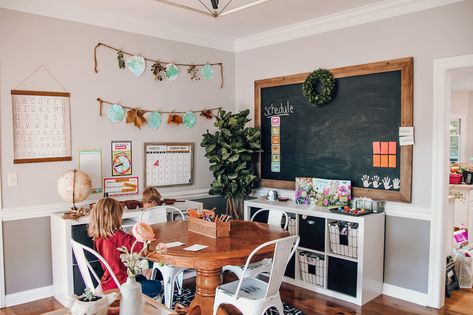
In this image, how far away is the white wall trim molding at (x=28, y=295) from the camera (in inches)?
143

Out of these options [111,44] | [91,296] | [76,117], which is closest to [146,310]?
[91,296]

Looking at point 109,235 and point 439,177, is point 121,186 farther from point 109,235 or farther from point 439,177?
point 439,177

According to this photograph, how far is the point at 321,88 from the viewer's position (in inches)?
173

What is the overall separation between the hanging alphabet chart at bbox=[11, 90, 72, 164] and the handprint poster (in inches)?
98.1

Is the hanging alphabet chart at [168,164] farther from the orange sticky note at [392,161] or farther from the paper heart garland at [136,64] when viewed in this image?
the orange sticky note at [392,161]

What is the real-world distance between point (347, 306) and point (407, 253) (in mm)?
768

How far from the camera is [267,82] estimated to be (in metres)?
5.00

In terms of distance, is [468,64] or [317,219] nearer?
[468,64]

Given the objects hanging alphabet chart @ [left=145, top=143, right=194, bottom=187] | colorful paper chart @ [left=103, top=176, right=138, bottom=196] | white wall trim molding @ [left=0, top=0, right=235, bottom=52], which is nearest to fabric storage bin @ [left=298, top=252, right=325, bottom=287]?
hanging alphabet chart @ [left=145, top=143, right=194, bottom=187]

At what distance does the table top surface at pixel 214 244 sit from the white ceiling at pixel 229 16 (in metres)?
1.84

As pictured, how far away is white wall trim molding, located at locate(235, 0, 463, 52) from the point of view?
3.68 m

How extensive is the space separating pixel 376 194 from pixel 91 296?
119 inches

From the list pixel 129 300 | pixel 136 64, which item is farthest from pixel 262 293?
pixel 136 64

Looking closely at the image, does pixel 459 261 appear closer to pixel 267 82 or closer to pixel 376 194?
pixel 376 194
